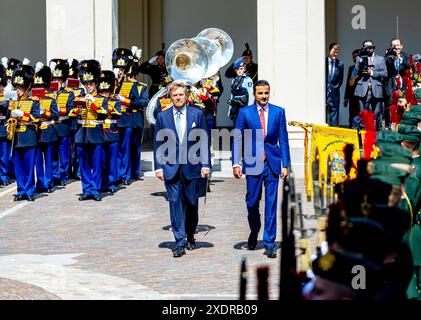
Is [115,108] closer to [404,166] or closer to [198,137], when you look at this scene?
[198,137]

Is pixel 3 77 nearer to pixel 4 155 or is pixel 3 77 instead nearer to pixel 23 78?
pixel 4 155

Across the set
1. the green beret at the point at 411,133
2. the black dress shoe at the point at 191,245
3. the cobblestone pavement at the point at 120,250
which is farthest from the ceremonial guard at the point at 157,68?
the green beret at the point at 411,133

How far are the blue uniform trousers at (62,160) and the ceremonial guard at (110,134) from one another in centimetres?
105

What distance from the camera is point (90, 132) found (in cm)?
1497

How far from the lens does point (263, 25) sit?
17.6 m

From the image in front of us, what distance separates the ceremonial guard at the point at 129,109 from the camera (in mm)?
16172

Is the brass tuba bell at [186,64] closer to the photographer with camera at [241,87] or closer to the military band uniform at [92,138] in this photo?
the military band uniform at [92,138]

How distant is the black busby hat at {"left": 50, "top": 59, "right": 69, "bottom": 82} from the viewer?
54.4 feet

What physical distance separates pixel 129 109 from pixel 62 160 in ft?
4.17

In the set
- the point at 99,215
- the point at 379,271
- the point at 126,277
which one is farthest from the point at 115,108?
the point at 379,271

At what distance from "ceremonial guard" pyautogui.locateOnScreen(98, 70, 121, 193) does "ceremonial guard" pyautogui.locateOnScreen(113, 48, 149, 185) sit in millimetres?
503

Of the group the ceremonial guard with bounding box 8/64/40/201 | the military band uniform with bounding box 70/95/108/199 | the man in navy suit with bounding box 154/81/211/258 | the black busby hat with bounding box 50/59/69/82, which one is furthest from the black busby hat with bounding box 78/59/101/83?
the man in navy suit with bounding box 154/81/211/258

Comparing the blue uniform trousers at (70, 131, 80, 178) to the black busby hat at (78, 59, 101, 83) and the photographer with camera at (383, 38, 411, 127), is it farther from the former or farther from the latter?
the photographer with camera at (383, 38, 411, 127)

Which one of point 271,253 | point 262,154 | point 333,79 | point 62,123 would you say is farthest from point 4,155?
point 271,253
